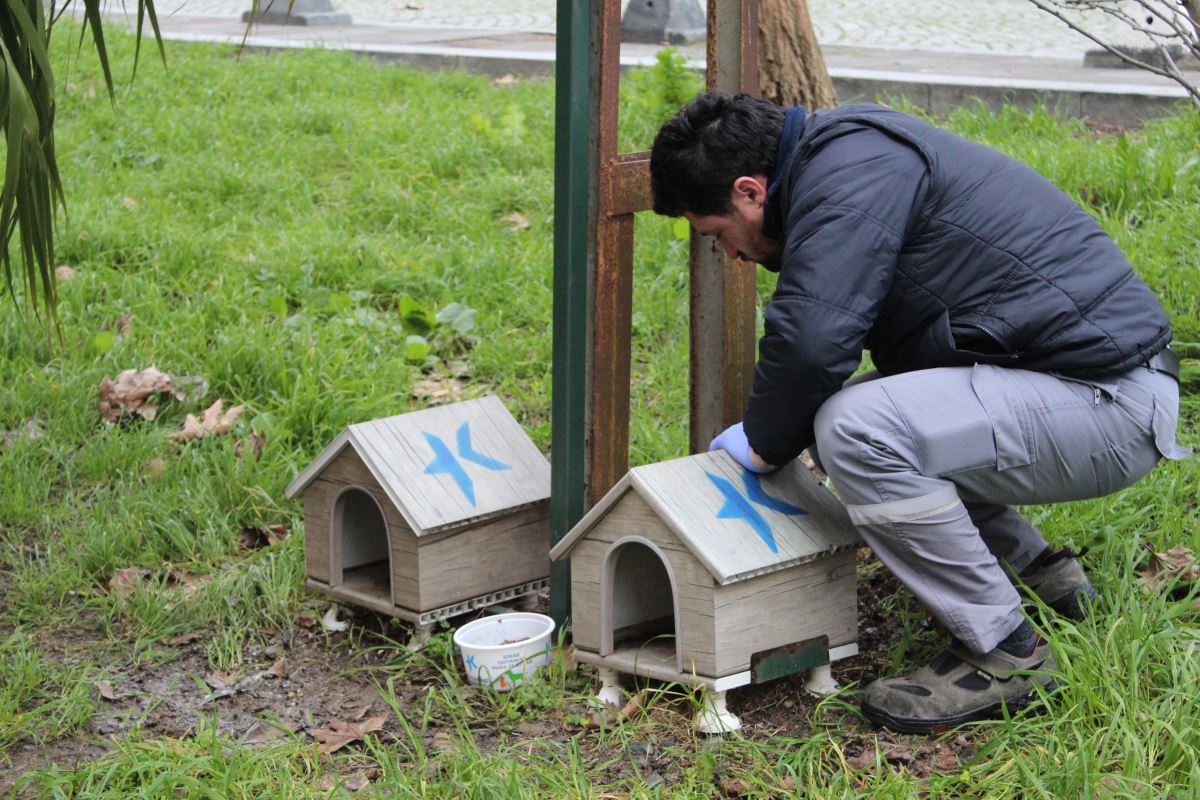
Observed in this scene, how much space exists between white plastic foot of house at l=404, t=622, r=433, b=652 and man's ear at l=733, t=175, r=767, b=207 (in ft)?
4.26

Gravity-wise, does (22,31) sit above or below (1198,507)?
above

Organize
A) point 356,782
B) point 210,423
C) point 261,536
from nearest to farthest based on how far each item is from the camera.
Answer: point 356,782, point 261,536, point 210,423

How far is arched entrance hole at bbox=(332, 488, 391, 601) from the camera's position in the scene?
11.9ft

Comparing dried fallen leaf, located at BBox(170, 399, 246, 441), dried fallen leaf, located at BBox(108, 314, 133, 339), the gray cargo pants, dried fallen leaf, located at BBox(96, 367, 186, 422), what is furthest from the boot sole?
dried fallen leaf, located at BBox(108, 314, 133, 339)

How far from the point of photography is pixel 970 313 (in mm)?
2828

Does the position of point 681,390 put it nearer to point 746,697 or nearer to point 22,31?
point 746,697

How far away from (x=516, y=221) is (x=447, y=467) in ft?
9.22

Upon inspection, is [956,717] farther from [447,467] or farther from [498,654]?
[447,467]

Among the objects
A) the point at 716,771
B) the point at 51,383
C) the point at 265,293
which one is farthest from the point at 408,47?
the point at 716,771

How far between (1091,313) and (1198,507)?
3.63 ft

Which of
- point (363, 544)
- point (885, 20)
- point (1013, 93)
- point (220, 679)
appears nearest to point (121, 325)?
point (363, 544)

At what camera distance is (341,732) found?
3072mm

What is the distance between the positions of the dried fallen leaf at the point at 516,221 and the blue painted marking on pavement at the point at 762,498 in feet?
10.4

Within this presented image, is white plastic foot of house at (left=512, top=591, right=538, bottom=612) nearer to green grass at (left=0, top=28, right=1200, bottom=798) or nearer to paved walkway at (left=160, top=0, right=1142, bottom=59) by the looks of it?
green grass at (left=0, top=28, right=1200, bottom=798)
